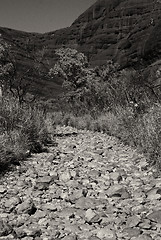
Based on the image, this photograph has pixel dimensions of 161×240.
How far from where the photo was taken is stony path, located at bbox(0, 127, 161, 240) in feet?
12.1

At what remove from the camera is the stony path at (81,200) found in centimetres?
368

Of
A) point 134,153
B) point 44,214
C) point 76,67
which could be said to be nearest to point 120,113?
point 134,153

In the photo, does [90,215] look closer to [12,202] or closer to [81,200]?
[81,200]

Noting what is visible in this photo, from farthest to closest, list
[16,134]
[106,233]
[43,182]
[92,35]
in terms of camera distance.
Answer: [92,35] → [16,134] → [43,182] → [106,233]

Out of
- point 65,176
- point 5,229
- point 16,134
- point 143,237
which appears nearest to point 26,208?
point 5,229

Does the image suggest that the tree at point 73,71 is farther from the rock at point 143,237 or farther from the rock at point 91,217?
the rock at point 143,237

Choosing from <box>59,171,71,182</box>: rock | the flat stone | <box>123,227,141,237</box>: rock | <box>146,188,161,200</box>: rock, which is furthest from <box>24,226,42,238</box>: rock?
<box>59,171,71,182</box>: rock

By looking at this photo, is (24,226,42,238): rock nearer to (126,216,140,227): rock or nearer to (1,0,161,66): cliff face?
(126,216,140,227): rock

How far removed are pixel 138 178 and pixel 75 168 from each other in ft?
4.49

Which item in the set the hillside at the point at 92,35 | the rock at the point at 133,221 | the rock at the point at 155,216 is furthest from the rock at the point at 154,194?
the hillside at the point at 92,35

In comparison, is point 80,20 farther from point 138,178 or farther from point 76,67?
point 138,178

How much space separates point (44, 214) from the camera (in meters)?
4.20

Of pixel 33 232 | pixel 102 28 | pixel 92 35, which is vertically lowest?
pixel 33 232

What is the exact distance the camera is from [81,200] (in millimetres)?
4645
